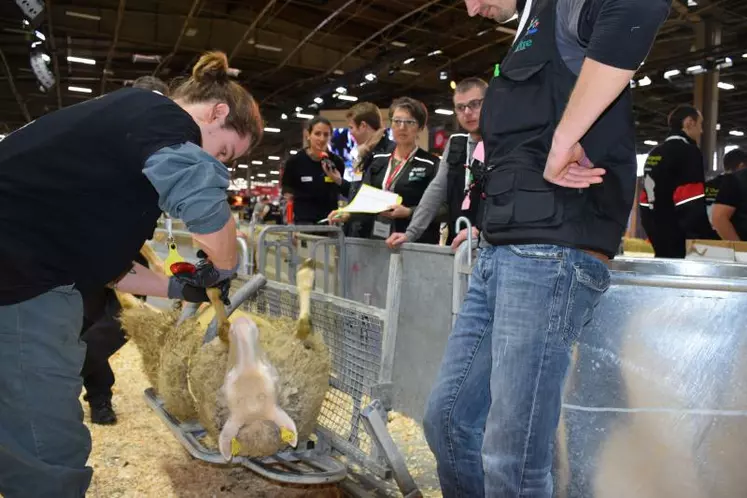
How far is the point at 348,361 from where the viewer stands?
2609 mm

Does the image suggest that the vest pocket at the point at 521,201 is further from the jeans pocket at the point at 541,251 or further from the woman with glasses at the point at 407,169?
the woman with glasses at the point at 407,169

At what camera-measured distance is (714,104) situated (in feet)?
41.5

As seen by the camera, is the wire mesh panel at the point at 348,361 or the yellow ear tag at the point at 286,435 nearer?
the yellow ear tag at the point at 286,435

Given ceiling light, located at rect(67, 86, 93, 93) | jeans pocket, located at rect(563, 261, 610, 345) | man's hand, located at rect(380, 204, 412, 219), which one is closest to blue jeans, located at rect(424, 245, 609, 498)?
jeans pocket, located at rect(563, 261, 610, 345)

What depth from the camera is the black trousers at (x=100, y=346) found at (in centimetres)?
359

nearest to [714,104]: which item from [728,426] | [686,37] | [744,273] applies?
[686,37]

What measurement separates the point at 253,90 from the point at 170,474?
18417mm

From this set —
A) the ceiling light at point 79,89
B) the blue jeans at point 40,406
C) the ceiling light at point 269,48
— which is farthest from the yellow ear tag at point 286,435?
the ceiling light at point 79,89

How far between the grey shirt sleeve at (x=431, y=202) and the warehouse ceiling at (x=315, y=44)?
22.9 ft

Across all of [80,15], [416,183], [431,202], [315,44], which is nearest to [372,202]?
[431,202]

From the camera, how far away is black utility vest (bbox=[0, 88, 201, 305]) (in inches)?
62.4

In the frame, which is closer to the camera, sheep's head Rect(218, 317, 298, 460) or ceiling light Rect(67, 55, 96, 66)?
sheep's head Rect(218, 317, 298, 460)

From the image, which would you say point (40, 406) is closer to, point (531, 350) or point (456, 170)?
point (531, 350)

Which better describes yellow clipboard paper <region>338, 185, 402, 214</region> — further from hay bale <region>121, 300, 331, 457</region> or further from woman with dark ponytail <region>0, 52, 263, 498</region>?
woman with dark ponytail <region>0, 52, 263, 498</region>
